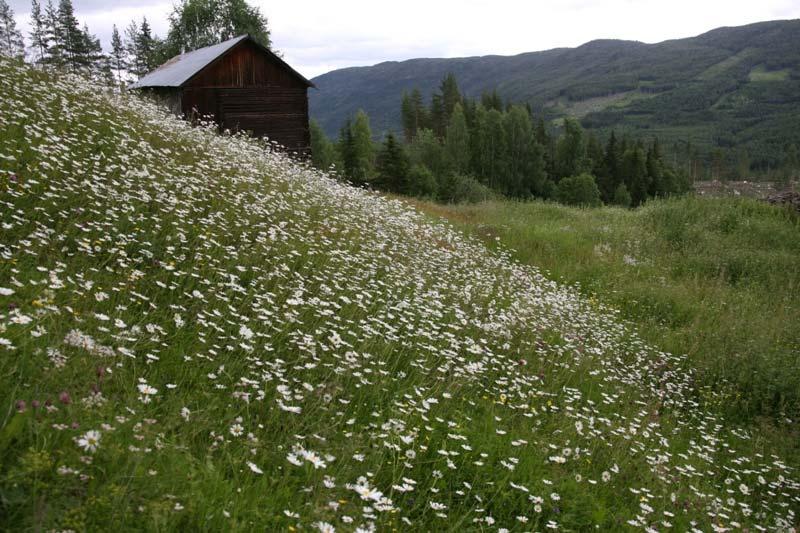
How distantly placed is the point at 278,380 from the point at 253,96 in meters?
25.7

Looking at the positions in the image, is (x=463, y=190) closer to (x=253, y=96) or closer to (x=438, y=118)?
(x=253, y=96)

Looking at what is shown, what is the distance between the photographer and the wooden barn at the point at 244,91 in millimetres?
25734

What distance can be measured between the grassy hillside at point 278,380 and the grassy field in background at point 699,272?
805mm

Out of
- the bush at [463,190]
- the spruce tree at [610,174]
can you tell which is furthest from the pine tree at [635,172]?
the bush at [463,190]

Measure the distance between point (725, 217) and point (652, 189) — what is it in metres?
76.0

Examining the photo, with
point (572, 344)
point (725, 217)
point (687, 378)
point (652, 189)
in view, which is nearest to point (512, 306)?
point (572, 344)

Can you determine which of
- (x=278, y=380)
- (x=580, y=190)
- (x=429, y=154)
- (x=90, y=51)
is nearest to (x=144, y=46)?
(x=90, y=51)

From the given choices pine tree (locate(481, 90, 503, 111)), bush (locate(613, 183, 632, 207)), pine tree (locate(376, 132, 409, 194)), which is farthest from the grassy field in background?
pine tree (locate(481, 90, 503, 111))

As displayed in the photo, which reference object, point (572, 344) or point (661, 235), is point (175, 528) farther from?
point (661, 235)

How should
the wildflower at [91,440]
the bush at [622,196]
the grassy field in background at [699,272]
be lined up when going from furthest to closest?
the bush at [622,196], the grassy field in background at [699,272], the wildflower at [91,440]

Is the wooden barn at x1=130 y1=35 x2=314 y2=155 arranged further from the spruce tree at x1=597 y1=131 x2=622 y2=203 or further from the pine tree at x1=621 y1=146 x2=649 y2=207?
Answer: the pine tree at x1=621 y1=146 x2=649 y2=207

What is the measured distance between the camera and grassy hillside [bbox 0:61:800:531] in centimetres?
268

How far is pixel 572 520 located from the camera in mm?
3623

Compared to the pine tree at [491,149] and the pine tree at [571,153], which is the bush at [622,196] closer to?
the pine tree at [571,153]
